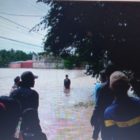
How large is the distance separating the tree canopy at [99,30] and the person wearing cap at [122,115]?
31.3ft

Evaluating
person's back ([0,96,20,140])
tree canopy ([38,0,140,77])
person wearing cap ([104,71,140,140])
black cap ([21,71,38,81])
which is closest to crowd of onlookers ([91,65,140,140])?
person wearing cap ([104,71,140,140])

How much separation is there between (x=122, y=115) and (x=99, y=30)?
1055 cm

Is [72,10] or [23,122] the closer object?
[23,122]

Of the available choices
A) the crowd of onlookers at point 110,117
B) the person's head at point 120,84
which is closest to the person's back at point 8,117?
the crowd of onlookers at point 110,117

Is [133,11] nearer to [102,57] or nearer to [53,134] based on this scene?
[102,57]

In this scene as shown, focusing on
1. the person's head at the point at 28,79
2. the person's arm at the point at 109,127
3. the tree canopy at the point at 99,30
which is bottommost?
the person's arm at the point at 109,127

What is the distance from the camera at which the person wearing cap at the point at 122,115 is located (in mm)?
2906

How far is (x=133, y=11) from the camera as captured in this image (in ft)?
40.9

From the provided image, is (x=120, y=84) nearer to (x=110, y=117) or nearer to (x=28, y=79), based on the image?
(x=110, y=117)

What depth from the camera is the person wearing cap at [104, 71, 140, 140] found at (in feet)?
9.53

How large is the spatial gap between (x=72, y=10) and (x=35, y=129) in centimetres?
1030

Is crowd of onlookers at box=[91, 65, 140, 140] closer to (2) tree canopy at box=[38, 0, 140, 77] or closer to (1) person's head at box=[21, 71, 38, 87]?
(1) person's head at box=[21, 71, 38, 87]

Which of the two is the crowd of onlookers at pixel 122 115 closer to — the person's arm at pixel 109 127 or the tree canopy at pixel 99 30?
the person's arm at pixel 109 127

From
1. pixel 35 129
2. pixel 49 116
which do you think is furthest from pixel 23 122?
pixel 49 116
